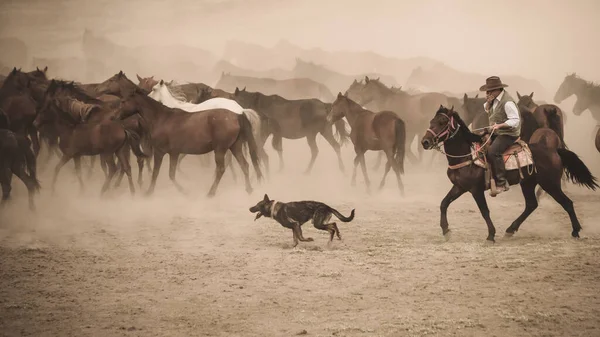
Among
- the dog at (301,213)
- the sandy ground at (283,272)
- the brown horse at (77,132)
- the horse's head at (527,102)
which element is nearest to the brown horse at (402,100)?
the horse's head at (527,102)

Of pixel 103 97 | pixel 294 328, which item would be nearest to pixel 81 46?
pixel 103 97

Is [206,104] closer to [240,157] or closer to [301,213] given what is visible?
[240,157]

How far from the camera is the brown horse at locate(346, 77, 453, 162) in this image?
45.9ft

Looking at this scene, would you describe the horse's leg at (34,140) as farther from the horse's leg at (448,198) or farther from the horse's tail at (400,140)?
the horse's leg at (448,198)

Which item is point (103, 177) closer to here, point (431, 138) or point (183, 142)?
point (183, 142)

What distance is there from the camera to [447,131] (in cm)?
692

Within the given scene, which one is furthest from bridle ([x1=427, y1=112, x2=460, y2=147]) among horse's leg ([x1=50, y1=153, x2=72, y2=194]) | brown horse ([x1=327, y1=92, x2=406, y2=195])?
horse's leg ([x1=50, y1=153, x2=72, y2=194])

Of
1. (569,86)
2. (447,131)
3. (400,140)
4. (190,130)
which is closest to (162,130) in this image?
(190,130)

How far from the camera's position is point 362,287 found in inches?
230

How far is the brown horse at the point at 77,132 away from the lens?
988 centimetres

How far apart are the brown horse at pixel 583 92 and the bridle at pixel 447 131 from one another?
818 cm

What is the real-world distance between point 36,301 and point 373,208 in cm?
514

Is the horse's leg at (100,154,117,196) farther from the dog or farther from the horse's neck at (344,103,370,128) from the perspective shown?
the horse's neck at (344,103,370,128)

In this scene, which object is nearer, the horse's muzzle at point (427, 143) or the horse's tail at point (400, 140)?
the horse's muzzle at point (427, 143)
